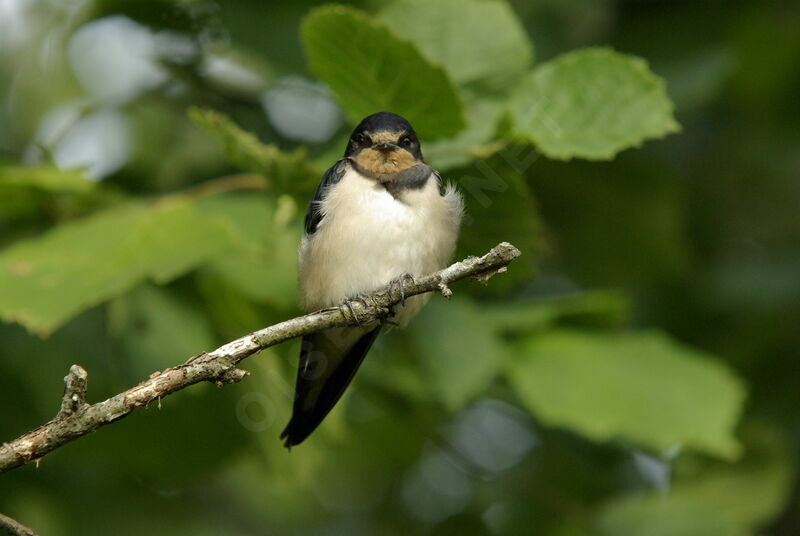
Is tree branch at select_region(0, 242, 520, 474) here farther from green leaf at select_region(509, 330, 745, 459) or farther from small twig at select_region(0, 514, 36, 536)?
green leaf at select_region(509, 330, 745, 459)

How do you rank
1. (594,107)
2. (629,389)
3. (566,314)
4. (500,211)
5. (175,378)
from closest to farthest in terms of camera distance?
(175,378)
(594,107)
(500,211)
(629,389)
(566,314)

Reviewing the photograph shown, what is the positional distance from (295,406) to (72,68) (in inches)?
92.1

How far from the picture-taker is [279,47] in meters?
3.98

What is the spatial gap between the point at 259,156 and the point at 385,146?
409 mm

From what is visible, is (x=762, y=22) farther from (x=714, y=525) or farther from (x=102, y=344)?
(x=102, y=344)

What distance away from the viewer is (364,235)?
3.02 metres

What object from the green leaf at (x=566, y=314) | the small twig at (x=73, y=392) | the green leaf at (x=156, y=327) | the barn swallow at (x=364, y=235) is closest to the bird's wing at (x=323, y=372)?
the barn swallow at (x=364, y=235)

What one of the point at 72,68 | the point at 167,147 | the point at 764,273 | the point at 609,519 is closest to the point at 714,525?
the point at 609,519

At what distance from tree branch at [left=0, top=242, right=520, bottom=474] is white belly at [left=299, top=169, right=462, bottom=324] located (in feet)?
2.53

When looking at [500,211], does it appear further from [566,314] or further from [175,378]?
[175,378]

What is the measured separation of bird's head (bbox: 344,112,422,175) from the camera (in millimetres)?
2914

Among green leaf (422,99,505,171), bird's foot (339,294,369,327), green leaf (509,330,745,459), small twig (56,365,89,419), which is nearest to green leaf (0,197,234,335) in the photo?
bird's foot (339,294,369,327)

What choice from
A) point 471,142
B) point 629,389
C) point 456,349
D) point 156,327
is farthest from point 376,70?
point 629,389

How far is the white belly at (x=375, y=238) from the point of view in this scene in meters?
3.01
